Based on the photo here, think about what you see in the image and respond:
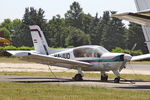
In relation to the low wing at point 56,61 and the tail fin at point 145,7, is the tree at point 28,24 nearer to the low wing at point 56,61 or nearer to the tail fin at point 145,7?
the low wing at point 56,61

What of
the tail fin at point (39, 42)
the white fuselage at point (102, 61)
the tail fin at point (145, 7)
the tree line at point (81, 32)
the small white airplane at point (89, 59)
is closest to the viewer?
the tail fin at point (145, 7)

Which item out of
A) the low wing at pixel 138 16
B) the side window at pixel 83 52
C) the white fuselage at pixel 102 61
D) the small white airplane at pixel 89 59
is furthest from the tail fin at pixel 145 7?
the side window at pixel 83 52

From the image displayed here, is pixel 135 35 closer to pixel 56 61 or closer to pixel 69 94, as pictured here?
pixel 56 61

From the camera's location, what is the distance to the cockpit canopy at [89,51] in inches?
916

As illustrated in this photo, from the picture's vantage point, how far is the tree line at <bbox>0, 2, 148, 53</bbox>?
3964 inches

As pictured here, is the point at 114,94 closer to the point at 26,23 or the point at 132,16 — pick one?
the point at 132,16

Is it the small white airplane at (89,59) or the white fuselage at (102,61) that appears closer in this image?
the small white airplane at (89,59)

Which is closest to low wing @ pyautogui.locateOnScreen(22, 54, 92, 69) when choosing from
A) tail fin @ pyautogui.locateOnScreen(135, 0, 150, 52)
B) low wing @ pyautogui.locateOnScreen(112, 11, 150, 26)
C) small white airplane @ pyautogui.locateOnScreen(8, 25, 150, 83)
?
small white airplane @ pyautogui.locateOnScreen(8, 25, 150, 83)

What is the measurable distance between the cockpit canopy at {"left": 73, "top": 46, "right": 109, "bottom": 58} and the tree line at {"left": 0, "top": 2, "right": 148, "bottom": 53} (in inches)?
2675

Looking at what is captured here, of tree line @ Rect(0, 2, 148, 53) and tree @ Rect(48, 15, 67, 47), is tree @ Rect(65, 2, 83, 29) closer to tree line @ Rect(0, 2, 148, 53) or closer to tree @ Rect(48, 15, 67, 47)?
tree line @ Rect(0, 2, 148, 53)

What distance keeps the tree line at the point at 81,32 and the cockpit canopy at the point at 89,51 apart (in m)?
67.9

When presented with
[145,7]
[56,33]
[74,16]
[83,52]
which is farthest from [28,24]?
[145,7]

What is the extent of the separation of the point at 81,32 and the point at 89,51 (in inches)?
3179

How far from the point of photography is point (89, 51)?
23672 millimetres
